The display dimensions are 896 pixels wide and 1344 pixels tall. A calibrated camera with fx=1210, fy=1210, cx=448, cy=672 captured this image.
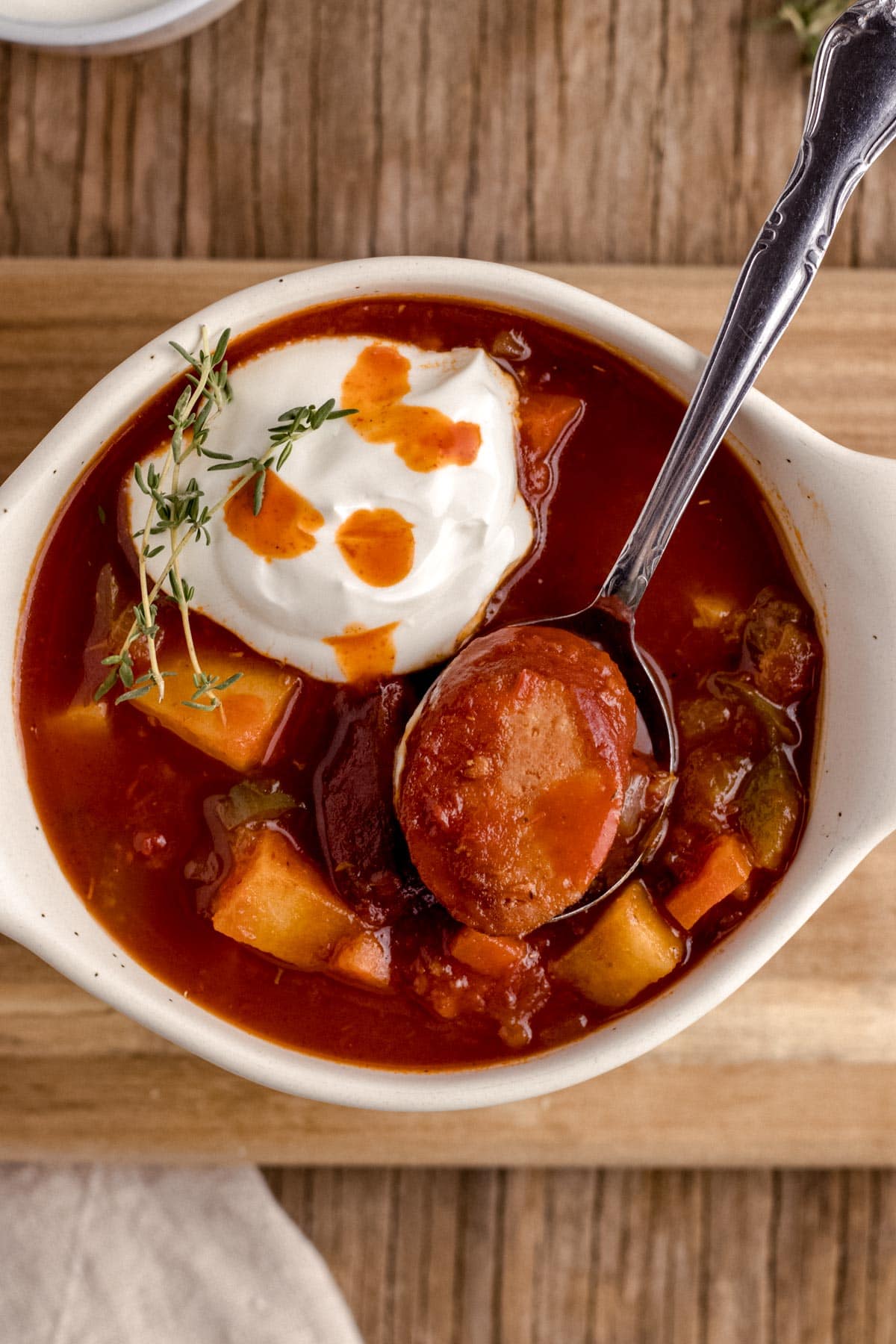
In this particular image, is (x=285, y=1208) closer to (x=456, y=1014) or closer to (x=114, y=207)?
(x=456, y=1014)

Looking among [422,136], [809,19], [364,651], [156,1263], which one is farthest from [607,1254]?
[809,19]

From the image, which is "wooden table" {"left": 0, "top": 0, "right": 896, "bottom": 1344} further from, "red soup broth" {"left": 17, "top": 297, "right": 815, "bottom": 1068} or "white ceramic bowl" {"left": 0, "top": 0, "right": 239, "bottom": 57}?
"red soup broth" {"left": 17, "top": 297, "right": 815, "bottom": 1068}

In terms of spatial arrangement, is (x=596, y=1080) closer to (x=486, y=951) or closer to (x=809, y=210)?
(x=486, y=951)

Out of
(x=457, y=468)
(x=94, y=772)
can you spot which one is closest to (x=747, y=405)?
(x=457, y=468)

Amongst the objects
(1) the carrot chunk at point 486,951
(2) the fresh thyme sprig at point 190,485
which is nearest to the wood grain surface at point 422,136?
(2) the fresh thyme sprig at point 190,485

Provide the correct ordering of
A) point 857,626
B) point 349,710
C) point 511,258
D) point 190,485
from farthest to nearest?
point 511,258, point 349,710, point 857,626, point 190,485

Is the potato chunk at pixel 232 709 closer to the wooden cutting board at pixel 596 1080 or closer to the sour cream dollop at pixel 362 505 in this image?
the sour cream dollop at pixel 362 505

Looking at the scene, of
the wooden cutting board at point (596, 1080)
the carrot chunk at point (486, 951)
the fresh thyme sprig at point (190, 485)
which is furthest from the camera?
the wooden cutting board at point (596, 1080)
